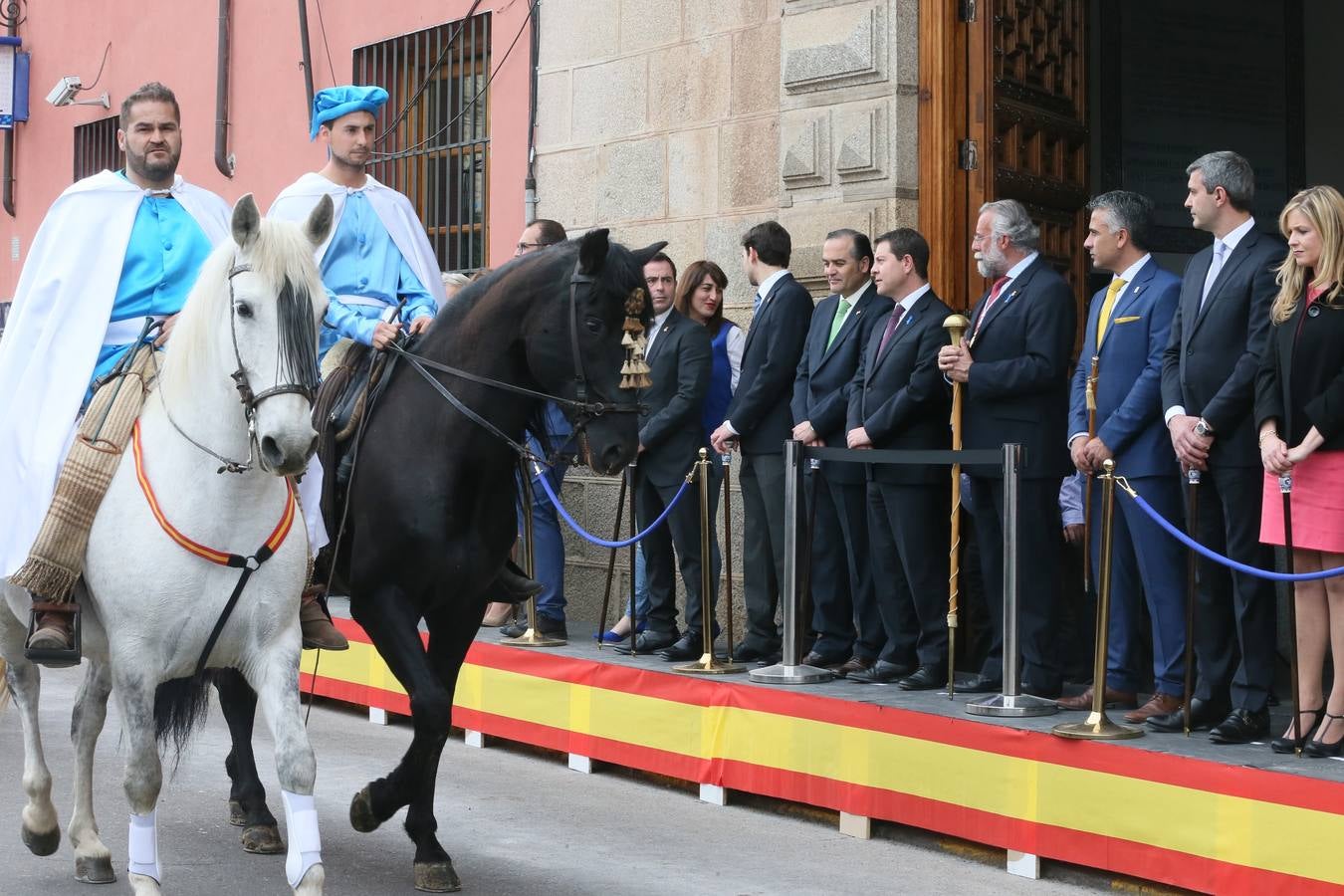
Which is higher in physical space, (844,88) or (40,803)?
(844,88)

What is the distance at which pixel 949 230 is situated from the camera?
29.0ft

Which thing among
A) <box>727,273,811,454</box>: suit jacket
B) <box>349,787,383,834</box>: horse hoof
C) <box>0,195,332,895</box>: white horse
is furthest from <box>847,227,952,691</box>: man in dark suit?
<box>0,195,332,895</box>: white horse

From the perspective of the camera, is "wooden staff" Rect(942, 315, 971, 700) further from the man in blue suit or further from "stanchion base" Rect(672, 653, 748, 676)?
"stanchion base" Rect(672, 653, 748, 676)

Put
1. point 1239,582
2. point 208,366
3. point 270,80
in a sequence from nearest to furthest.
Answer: point 208,366, point 1239,582, point 270,80

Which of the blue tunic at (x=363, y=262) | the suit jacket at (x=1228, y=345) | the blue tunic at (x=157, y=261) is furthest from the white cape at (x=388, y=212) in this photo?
the suit jacket at (x=1228, y=345)

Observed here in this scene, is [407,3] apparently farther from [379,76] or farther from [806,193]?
[806,193]

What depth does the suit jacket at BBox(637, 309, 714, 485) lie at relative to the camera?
866cm

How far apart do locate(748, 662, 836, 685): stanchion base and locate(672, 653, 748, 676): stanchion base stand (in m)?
0.29

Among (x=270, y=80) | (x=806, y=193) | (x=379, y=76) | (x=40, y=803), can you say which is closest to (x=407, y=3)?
(x=379, y=76)

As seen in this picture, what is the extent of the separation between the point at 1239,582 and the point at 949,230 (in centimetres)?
312

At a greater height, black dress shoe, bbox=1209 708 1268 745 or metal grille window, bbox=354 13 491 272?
metal grille window, bbox=354 13 491 272

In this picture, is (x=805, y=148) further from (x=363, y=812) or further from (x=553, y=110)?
(x=363, y=812)

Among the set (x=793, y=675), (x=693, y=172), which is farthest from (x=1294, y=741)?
(x=693, y=172)

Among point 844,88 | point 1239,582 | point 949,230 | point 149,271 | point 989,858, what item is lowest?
point 989,858
